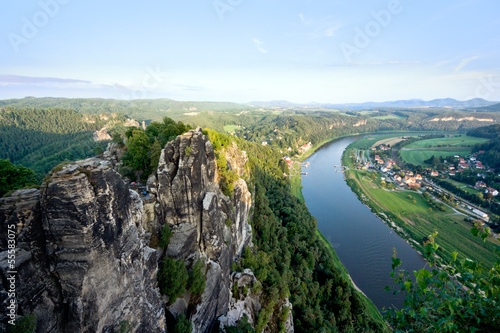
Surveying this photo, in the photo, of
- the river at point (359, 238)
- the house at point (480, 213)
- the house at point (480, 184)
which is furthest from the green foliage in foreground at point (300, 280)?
the house at point (480, 184)

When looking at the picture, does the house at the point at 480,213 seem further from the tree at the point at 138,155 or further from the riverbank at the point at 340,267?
the tree at the point at 138,155

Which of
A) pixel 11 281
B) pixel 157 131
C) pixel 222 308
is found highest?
pixel 157 131

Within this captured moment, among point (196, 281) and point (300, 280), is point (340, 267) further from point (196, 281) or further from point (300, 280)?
point (196, 281)

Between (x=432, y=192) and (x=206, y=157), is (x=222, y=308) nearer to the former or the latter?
(x=206, y=157)

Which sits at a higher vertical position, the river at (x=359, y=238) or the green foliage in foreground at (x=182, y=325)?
the green foliage in foreground at (x=182, y=325)

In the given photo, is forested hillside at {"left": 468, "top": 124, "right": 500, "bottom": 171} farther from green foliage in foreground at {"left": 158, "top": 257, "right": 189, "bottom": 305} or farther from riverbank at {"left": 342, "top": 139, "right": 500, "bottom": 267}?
green foliage in foreground at {"left": 158, "top": 257, "right": 189, "bottom": 305}

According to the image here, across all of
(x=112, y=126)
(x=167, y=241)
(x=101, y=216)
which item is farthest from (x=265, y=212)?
(x=112, y=126)

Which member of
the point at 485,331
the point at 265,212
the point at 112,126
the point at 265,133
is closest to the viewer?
the point at 485,331
